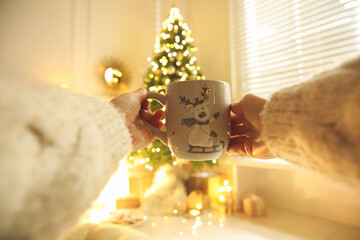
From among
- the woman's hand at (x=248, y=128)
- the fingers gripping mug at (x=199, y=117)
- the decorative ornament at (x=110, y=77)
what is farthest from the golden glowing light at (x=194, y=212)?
the decorative ornament at (x=110, y=77)

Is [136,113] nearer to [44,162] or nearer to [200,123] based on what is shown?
[200,123]

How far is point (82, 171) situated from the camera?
0.27 metres

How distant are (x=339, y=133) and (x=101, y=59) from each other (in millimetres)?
1766

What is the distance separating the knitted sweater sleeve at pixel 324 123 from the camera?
0.27 m

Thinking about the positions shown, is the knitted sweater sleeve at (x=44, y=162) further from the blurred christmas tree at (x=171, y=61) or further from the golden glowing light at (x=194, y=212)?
the blurred christmas tree at (x=171, y=61)

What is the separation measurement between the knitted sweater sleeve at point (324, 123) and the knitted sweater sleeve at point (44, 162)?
0.36 m

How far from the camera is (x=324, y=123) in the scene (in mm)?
316

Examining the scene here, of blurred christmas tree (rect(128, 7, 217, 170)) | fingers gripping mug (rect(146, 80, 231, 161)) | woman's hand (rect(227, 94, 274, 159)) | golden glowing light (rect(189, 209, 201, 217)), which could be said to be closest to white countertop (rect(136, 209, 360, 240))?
golden glowing light (rect(189, 209, 201, 217))

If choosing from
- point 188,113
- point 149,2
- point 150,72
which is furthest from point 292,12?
point 149,2

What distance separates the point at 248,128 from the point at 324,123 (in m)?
0.34

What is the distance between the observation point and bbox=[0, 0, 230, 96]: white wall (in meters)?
1.38

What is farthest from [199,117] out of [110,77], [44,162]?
[110,77]

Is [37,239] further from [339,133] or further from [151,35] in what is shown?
[151,35]

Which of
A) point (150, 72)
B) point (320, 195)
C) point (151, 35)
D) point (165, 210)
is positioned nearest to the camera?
point (320, 195)
